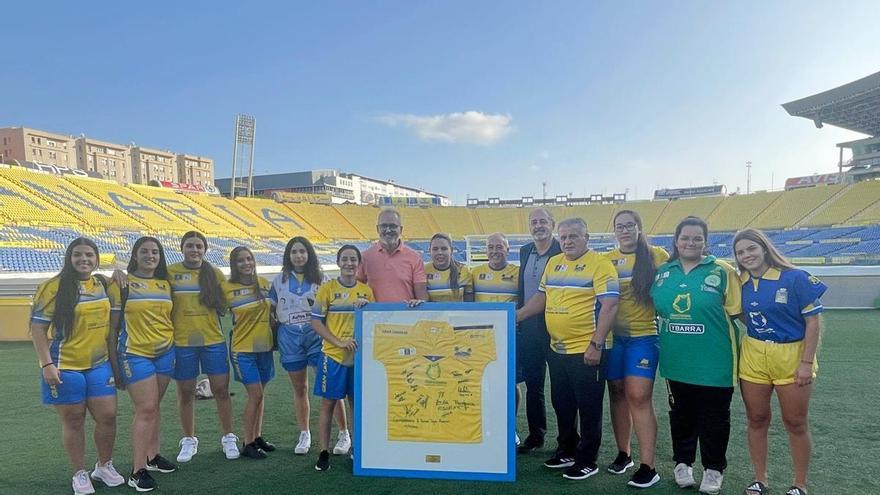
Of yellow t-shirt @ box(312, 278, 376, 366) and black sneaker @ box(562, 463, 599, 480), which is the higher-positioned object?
yellow t-shirt @ box(312, 278, 376, 366)

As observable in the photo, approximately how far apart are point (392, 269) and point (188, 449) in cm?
207

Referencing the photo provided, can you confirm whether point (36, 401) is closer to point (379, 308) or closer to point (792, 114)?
point (379, 308)

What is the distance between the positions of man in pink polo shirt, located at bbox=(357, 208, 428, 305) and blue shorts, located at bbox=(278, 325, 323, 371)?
604 millimetres

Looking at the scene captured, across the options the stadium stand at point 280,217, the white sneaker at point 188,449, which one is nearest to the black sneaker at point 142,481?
the white sneaker at point 188,449

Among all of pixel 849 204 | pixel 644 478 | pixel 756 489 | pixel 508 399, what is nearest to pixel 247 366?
pixel 508 399

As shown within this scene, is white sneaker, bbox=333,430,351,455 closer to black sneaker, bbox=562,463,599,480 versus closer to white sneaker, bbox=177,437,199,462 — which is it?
white sneaker, bbox=177,437,199,462

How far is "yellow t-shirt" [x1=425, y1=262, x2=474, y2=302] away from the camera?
3992 mm

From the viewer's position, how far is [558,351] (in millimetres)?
3404

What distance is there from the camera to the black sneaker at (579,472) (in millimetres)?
3311

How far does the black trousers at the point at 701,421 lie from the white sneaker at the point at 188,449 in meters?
3.50

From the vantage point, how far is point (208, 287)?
3.77 meters

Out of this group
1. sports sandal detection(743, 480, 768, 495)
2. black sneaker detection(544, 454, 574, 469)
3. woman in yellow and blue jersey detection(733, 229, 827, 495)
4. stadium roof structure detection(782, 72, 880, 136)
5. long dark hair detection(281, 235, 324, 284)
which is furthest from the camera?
stadium roof structure detection(782, 72, 880, 136)

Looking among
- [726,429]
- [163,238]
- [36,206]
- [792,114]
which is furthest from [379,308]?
[792,114]

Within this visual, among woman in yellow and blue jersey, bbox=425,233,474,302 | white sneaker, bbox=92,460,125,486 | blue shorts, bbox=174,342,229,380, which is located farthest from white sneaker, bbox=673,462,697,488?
white sneaker, bbox=92,460,125,486
